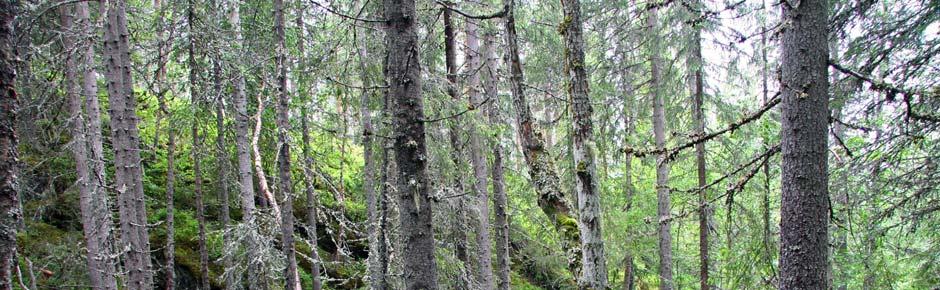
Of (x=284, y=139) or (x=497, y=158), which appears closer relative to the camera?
(x=284, y=139)

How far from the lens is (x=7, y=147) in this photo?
2527mm

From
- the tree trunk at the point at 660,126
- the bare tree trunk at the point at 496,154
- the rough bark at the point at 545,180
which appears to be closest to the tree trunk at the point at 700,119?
the tree trunk at the point at 660,126

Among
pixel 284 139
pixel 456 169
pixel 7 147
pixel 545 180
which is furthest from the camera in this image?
pixel 456 169

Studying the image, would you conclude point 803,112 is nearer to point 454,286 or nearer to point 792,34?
point 792,34

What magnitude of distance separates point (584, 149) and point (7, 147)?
3.54 metres

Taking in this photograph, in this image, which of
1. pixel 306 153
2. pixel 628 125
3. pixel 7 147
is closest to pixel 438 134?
pixel 306 153

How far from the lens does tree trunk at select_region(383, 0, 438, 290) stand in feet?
14.0

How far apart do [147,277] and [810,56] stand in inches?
341

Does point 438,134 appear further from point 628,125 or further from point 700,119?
point 628,125

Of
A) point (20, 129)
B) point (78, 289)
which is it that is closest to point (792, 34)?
point (20, 129)

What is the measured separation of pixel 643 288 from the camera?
Result: 16344 mm

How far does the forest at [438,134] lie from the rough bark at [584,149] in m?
0.02

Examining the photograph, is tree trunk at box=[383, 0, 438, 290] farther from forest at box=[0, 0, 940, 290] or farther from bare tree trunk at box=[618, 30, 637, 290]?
bare tree trunk at box=[618, 30, 637, 290]

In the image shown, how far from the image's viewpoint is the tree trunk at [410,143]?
427 centimetres
